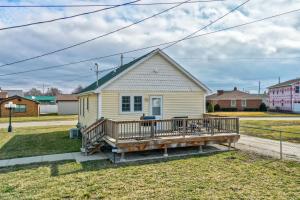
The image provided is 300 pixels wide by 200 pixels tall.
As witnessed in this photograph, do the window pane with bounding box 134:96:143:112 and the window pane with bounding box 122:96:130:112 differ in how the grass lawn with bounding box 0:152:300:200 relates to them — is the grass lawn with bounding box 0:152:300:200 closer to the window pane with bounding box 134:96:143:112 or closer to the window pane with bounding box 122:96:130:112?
the window pane with bounding box 122:96:130:112

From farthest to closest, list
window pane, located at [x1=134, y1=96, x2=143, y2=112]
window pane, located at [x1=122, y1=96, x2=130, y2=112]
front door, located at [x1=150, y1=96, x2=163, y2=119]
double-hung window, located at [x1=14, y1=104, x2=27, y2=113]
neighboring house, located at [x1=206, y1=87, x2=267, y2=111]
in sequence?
neighboring house, located at [x1=206, y1=87, x2=267, y2=111], double-hung window, located at [x1=14, y1=104, x2=27, y2=113], front door, located at [x1=150, y1=96, x2=163, y2=119], window pane, located at [x1=134, y1=96, x2=143, y2=112], window pane, located at [x1=122, y1=96, x2=130, y2=112]

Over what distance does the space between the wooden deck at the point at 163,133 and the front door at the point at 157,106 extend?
1952 mm

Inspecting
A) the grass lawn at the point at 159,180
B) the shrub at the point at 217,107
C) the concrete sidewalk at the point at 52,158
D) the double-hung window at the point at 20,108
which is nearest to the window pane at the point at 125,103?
the concrete sidewalk at the point at 52,158

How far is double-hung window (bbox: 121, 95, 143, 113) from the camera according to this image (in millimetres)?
13219

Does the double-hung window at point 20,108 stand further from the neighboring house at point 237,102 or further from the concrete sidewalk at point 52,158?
the neighboring house at point 237,102

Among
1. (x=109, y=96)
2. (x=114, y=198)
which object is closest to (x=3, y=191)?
(x=114, y=198)

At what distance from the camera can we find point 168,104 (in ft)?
46.7

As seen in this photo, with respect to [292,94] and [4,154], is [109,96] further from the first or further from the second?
[292,94]

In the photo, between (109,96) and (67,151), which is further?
(109,96)

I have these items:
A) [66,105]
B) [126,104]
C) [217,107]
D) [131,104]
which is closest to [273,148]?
[131,104]

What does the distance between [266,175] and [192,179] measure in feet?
7.70

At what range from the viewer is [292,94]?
45.0m

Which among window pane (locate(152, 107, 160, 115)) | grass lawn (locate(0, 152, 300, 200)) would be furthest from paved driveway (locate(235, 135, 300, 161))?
window pane (locate(152, 107, 160, 115))

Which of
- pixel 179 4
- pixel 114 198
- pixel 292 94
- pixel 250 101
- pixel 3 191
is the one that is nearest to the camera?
pixel 114 198
